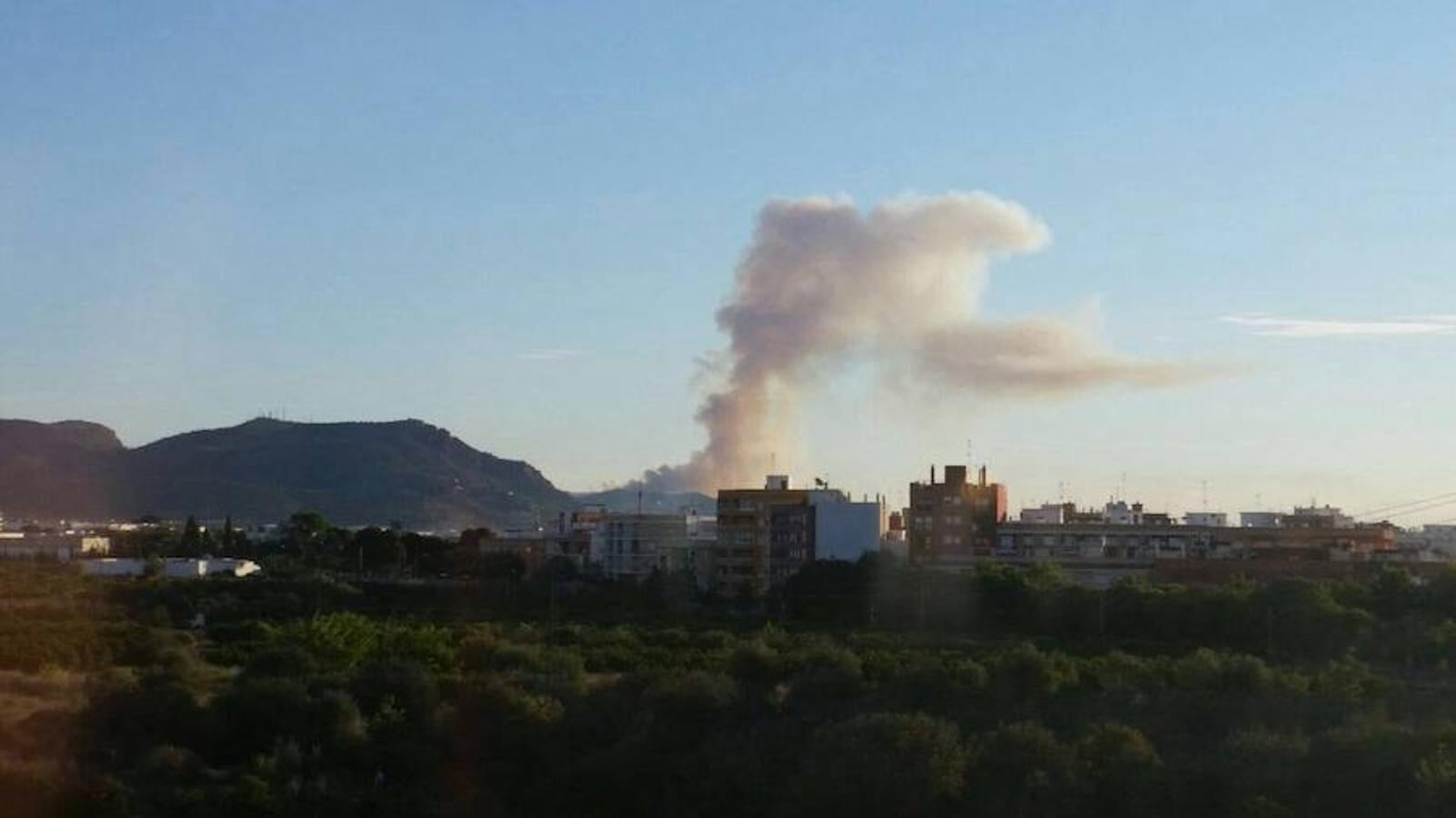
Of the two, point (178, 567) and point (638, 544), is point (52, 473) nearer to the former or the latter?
point (638, 544)

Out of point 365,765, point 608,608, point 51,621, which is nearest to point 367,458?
point 608,608

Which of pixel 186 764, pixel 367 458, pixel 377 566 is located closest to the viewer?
pixel 186 764

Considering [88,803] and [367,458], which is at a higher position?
[367,458]

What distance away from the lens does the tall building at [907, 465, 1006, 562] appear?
212 feet

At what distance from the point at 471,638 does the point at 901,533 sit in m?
48.7

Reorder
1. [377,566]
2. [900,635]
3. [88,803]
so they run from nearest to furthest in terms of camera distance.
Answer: [88,803]
[900,635]
[377,566]

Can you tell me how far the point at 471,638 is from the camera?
31969 millimetres

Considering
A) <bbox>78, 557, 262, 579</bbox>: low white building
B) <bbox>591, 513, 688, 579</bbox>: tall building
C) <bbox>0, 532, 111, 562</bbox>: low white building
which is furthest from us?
<bbox>0, 532, 111, 562</bbox>: low white building

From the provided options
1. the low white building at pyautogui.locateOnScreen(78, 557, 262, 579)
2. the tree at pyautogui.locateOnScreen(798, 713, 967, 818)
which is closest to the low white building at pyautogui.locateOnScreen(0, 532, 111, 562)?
the low white building at pyautogui.locateOnScreen(78, 557, 262, 579)

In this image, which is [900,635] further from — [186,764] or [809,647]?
[186,764]

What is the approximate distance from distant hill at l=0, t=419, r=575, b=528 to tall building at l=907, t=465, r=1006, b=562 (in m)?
74.0

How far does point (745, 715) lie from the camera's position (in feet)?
80.0

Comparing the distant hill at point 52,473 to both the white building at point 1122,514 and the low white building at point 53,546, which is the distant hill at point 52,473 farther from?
the white building at point 1122,514

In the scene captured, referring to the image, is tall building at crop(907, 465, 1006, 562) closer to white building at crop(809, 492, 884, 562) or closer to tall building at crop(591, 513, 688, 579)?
white building at crop(809, 492, 884, 562)
